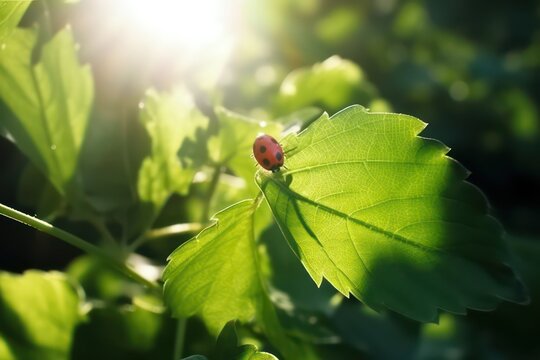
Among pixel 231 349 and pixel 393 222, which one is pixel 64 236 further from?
pixel 393 222

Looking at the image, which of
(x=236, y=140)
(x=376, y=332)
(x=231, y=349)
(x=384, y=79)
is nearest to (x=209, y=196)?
(x=236, y=140)

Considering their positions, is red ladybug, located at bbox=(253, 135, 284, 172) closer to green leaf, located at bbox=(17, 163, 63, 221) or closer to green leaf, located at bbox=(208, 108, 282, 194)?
green leaf, located at bbox=(208, 108, 282, 194)

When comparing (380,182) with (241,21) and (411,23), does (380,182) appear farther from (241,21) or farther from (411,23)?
(411,23)

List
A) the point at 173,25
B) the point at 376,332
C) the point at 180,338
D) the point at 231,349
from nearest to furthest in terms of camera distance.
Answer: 1. the point at 231,349
2. the point at 180,338
3. the point at 173,25
4. the point at 376,332

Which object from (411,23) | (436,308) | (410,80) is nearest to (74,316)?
(436,308)

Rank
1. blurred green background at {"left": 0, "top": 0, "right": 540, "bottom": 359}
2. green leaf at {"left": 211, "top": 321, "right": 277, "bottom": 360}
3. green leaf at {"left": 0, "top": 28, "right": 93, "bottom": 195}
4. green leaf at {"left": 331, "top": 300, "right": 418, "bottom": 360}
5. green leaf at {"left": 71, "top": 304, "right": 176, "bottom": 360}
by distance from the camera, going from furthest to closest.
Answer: green leaf at {"left": 331, "top": 300, "right": 418, "bottom": 360} → blurred green background at {"left": 0, "top": 0, "right": 540, "bottom": 359} → green leaf at {"left": 71, "top": 304, "right": 176, "bottom": 360} → green leaf at {"left": 0, "top": 28, "right": 93, "bottom": 195} → green leaf at {"left": 211, "top": 321, "right": 277, "bottom": 360}

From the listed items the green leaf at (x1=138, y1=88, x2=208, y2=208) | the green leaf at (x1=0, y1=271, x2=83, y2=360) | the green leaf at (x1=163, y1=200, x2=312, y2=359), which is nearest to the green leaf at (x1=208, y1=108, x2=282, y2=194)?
the green leaf at (x1=138, y1=88, x2=208, y2=208)

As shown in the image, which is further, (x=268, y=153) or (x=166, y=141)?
(x=166, y=141)
